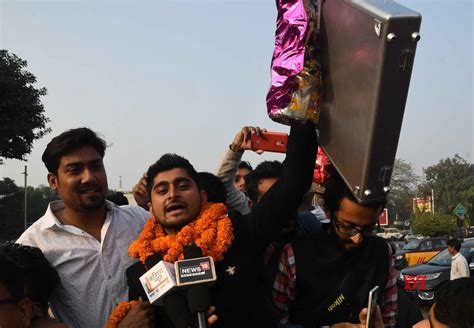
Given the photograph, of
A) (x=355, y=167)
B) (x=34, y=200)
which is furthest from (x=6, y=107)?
(x=34, y=200)

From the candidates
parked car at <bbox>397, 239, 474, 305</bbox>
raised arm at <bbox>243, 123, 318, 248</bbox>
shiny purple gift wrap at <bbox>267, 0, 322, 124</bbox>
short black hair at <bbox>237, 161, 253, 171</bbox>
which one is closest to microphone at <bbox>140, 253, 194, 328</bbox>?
raised arm at <bbox>243, 123, 318, 248</bbox>

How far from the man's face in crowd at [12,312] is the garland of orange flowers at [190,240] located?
0.37 m

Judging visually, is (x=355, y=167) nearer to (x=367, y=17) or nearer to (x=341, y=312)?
(x=367, y=17)

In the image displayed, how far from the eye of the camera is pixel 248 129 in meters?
2.98

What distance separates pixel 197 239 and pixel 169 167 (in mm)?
409

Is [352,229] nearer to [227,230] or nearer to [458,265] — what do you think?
[227,230]

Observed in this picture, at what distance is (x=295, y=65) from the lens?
202cm

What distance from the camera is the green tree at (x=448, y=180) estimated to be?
77.1 metres

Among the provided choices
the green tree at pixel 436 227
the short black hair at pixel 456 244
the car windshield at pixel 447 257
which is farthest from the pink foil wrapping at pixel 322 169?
the green tree at pixel 436 227

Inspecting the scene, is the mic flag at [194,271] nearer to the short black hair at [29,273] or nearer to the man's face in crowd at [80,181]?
the short black hair at [29,273]

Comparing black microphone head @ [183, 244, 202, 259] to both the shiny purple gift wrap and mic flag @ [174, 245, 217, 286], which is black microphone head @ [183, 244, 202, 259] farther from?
→ the shiny purple gift wrap

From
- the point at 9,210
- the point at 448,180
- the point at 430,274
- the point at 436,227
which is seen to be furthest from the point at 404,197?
the point at 430,274

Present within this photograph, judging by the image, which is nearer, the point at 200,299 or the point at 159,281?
the point at 200,299

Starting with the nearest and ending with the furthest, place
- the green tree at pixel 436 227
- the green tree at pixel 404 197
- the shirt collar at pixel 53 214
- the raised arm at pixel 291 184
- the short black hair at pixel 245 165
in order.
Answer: the raised arm at pixel 291 184 < the shirt collar at pixel 53 214 < the short black hair at pixel 245 165 < the green tree at pixel 436 227 < the green tree at pixel 404 197
